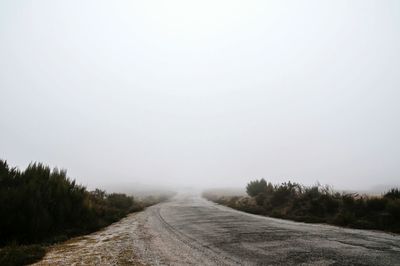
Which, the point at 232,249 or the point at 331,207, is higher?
the point at 331,207

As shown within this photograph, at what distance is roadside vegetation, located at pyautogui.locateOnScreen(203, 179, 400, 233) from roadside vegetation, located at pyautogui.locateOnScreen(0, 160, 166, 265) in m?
12.5

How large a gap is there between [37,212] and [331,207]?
1646 centimetres

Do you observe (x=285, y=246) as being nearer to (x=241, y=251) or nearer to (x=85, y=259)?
(x=241, y=251)

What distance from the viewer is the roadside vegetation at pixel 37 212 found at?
31.0 ft

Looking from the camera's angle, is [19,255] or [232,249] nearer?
[232,249]

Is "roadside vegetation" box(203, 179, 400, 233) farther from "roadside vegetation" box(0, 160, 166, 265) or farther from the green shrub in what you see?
the green shrub

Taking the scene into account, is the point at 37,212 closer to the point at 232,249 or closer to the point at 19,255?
the point at 19,255

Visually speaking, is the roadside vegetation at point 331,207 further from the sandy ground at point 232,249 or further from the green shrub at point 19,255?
the green shrub at point 19,255

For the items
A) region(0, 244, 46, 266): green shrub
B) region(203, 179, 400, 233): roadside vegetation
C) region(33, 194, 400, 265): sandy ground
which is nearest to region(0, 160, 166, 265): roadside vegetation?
region(0, 244, 46, 266): green shrub

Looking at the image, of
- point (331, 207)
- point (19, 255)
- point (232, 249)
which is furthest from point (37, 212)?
point (331, 207)

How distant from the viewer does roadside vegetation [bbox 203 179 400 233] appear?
13109 millimetres

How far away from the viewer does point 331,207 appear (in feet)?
56.7

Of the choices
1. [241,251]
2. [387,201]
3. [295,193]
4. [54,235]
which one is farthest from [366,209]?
[54,235]

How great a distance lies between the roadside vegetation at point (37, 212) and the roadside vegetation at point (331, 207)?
12469 millimetres
